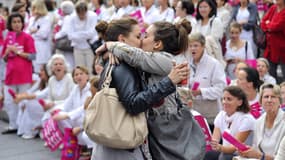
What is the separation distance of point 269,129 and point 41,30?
621cm

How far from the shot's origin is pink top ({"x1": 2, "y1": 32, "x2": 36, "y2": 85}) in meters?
8.57

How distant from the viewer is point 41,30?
1050cm

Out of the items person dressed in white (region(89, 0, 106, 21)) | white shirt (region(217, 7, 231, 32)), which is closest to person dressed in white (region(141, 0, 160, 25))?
white shirt (region(217, 7, 231, 32))

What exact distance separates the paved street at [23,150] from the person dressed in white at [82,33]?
85.8 inches

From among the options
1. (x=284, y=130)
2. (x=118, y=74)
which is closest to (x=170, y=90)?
(x=118, y=74)

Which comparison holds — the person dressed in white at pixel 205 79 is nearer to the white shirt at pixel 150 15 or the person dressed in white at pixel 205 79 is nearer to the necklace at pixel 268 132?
the necklace at pixel 268 132

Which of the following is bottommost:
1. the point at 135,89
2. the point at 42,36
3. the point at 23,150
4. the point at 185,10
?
the point at 23,150

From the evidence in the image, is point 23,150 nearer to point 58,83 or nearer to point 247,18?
point 58,83

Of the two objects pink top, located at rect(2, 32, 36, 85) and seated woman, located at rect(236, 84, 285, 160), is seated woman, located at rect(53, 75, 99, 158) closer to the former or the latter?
pink top, located at rect(2, 32, 36, 85)

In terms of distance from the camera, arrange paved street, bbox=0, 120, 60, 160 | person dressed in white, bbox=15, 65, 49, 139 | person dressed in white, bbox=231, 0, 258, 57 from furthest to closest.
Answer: person dressed in white, bbox=231, 0, 258, 57, person dressed in white, bbox=15, 65, 49, 139, paved street, bbox=0, 120, 60, 160

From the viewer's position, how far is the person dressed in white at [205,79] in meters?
6.22

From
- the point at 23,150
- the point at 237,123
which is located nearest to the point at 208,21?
the point at 237,123

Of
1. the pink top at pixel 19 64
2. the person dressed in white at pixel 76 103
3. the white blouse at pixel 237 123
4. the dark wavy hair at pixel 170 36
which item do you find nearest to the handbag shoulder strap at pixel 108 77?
the dark wavy hair at pixel 170 36

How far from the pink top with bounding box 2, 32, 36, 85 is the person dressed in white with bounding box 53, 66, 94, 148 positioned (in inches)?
54.1
